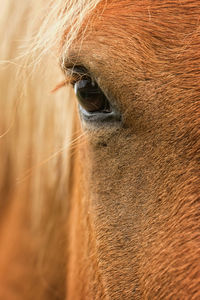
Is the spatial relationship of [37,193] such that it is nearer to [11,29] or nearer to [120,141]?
[11,29]

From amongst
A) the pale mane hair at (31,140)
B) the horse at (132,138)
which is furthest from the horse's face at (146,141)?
the pale mane hair at (31,140)

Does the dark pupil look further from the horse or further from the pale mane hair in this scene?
the pale mane hair

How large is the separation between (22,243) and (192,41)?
1288 millimetres

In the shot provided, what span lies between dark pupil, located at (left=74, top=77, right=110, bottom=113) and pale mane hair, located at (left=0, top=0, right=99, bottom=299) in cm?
36

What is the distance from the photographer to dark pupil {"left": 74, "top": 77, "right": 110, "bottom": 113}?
4.43 feet

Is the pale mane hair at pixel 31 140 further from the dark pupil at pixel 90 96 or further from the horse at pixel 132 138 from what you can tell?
the dark pupil at pixel 90 96

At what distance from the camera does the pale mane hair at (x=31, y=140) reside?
187 cm

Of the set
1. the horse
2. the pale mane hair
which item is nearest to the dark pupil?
the horse

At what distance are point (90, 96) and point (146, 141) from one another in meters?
0.24

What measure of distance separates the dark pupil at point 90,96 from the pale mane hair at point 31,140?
0.36 metres

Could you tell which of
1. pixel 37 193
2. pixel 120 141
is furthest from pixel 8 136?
pixel 120 141

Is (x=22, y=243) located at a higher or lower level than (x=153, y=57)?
lower

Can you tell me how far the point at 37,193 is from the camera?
204cm

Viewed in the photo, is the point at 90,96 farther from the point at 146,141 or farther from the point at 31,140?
the point at 31,140
